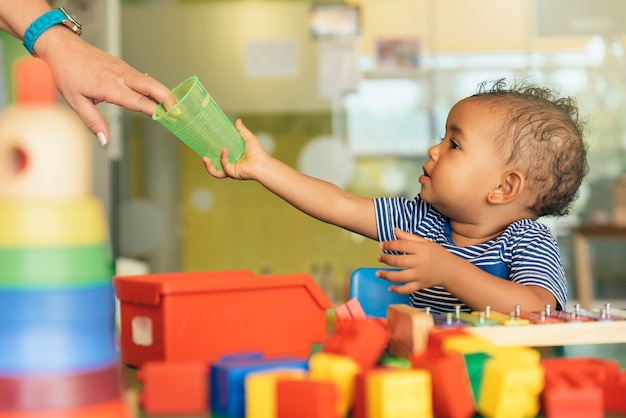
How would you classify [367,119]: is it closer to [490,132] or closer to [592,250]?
[592,250]

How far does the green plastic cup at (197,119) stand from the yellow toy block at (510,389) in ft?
1.61

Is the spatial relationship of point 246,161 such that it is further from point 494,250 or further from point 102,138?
point 494,250

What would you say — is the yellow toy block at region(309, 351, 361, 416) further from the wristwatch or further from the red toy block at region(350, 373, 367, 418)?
the wristwatch

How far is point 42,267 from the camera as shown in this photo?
383 millimetres

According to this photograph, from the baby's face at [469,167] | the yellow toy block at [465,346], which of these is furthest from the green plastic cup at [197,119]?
the yellow toy block at [465,346]

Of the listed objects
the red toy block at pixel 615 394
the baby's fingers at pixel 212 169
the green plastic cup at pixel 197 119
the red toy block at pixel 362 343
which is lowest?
the red toy block at pixel 615 394

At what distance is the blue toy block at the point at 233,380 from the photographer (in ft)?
1.57

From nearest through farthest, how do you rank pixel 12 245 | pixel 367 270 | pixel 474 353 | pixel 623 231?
pixel 12 245 → pixel 474 353 → pixel 367 270 → pixel 623 231

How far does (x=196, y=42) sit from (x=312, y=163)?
80 centimetres

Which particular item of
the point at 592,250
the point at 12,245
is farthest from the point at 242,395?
the point at 592,250

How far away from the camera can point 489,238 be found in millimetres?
1223

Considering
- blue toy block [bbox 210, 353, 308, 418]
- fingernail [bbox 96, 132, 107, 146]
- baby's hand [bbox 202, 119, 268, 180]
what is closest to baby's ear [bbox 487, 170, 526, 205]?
baby's hand [bbox 202, 119, 268, 180]

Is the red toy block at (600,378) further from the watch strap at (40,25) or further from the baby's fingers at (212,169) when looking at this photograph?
the watch strap at (40,25)

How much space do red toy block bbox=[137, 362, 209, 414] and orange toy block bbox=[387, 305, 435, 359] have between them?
6.9 inches
